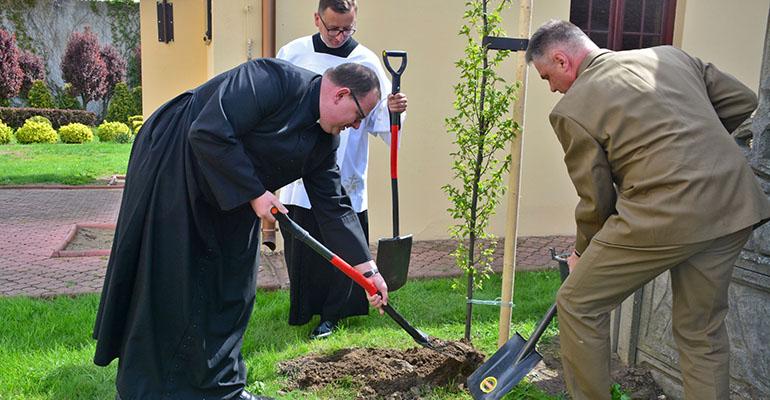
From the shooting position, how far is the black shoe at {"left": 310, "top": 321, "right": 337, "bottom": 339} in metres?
4.31

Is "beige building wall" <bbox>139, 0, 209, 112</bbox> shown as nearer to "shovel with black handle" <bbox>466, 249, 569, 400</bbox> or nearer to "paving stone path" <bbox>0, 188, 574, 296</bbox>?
"paving stone path" <bbox>0, 188, 574, 296</bbox>

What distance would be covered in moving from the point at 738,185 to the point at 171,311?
2.40 meters

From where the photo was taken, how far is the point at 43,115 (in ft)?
65.1

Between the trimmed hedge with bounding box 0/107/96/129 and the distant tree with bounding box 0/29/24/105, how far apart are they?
255 cm

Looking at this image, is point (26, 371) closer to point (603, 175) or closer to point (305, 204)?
point (305, 204)

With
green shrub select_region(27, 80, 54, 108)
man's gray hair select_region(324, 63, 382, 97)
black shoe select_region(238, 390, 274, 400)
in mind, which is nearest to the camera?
man's gray hair select_region(324, 63, 382, 97)

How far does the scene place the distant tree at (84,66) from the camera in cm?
2381

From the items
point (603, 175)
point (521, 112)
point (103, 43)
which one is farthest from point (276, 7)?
point (103, 43)

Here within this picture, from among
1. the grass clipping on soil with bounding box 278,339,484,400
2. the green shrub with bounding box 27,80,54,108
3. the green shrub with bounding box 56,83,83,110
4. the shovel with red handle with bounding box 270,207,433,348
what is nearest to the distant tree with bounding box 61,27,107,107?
the green shrub with bounding box 56,83,83,110

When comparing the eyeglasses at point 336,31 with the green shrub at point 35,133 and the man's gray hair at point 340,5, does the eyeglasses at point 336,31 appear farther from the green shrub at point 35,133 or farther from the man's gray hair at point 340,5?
the green shrub at point 35,133

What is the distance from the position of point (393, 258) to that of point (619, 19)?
4.63 meters

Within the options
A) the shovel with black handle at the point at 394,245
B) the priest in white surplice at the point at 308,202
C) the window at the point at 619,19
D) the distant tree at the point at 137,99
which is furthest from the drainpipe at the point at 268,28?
the distant tree at the point at 137,99

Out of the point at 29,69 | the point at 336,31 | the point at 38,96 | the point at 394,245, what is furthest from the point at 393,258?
the point at 29,69

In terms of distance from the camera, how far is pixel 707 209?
8.51 feet
